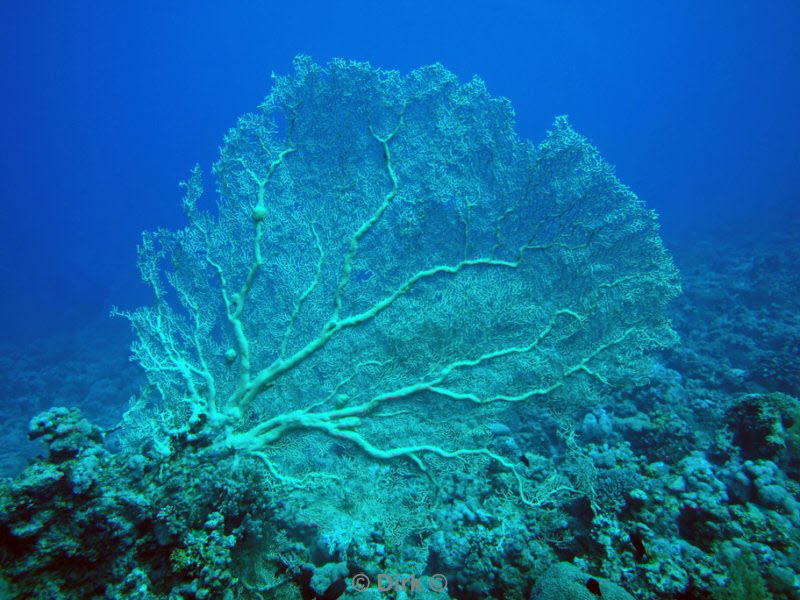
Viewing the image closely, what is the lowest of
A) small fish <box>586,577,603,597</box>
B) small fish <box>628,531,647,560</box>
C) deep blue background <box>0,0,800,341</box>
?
small fish <box>586,577,603,597</box>

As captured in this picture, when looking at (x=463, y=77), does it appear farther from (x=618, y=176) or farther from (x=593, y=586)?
(x=593, y=586)

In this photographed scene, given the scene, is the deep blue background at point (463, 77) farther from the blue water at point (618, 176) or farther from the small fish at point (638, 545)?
the small fish at point (638, 545)

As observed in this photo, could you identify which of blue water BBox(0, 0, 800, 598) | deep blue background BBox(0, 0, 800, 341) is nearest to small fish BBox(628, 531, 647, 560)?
blue water BBox(0, 0, 800, 598)

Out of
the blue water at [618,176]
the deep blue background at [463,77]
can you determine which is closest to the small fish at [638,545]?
the blue water at [618,176]

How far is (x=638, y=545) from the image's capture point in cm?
375

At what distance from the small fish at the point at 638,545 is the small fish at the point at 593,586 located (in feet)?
2.29

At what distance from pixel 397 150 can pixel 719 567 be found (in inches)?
231

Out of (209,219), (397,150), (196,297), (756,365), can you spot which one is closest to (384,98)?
(397,150)

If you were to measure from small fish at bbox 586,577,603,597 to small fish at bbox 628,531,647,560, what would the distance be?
70cm

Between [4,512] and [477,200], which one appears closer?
[4,512]

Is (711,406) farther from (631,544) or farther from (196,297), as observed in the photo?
(196,297)

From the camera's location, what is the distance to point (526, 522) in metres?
4.30

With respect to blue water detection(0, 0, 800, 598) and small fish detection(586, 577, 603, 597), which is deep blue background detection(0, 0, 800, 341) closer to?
blue water detection(0, 0, 800, 598)

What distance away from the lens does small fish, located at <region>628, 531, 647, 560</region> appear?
3.66m
